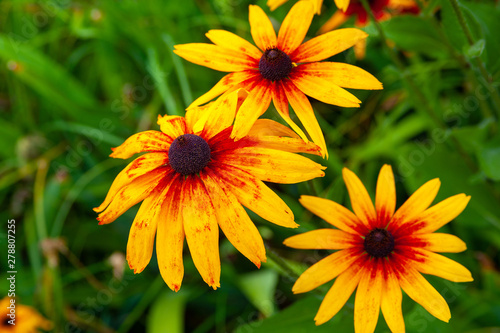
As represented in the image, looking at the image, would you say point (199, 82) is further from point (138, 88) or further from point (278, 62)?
point (278, 62)

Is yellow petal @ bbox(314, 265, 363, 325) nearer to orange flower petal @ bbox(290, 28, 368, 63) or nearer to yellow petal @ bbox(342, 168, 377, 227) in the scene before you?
yellow petal @ bbox(342, 168, 377, 227)

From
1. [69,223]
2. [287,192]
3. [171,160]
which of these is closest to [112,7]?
[69,223]

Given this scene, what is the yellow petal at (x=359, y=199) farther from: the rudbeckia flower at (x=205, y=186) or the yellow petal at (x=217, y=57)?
the yellow petal at (x=217, y=57)

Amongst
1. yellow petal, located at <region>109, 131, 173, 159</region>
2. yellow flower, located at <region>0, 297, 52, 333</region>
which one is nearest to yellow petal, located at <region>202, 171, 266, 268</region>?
yellow petal, located at <region>109, 131, 173, 159</region>

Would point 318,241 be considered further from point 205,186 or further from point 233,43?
point 233,43

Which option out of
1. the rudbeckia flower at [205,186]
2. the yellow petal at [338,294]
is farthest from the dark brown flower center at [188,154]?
the yellow petal at [338,294]

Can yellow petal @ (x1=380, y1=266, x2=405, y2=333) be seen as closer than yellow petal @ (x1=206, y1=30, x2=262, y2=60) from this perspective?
Yes
